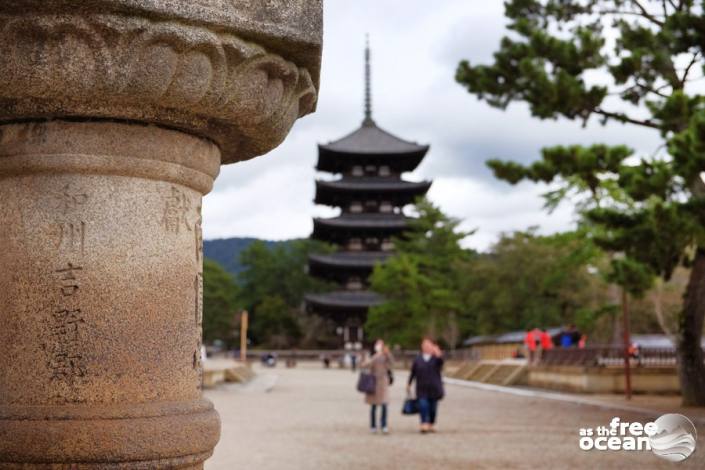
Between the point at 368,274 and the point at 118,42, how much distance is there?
42.4 m

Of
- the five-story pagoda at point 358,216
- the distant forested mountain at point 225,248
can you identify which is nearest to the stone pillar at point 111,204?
the five-story pagoda at point 358,216

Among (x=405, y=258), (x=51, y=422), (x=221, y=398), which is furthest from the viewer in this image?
(x=405, y=258)

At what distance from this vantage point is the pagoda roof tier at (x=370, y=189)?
44.5m

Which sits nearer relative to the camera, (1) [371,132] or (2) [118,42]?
(2) [118,42]

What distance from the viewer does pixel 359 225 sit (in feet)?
145

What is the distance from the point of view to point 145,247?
8.00ft

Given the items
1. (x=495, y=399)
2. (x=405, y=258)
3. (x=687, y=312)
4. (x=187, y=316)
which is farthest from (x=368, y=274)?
(x=187, y=316)

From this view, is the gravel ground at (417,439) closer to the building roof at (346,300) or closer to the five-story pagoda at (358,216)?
the building roof at (346,300)

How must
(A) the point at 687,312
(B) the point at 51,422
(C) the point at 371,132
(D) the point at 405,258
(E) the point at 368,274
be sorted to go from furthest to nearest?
(C) the point at 371,132 → (E) the point at 368,274 → (D) the point at 405,258 → (A) the point at 687,312 → (B) the point at 51,422

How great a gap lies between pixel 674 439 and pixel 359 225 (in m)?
37.3

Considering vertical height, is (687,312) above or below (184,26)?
below

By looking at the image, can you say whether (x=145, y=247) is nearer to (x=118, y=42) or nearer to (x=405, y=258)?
(x=118, y=42)

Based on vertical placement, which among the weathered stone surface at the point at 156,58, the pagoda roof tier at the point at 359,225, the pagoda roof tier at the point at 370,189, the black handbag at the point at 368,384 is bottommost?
the black handbag at the point at 368,384

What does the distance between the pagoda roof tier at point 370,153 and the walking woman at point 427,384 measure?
119ft
